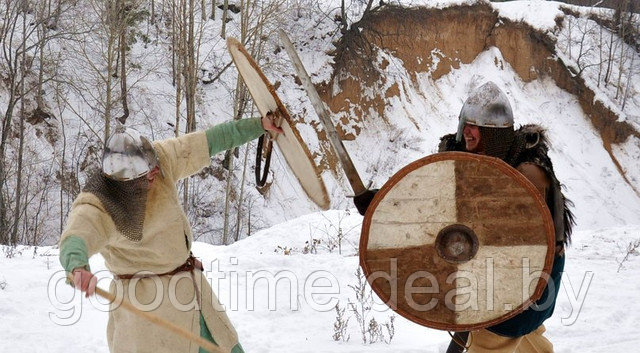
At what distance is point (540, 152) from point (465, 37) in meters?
17.4

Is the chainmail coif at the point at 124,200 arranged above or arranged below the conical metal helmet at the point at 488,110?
below

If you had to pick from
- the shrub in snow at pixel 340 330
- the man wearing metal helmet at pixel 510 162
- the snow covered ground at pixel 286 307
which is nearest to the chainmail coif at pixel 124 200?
the man wearing metal helmet at pixel 510 162

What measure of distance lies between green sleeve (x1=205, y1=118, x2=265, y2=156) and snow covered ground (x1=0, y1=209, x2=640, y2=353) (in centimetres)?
160

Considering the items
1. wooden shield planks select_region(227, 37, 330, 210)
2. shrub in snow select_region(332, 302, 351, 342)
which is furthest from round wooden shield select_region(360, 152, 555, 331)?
shrub in snow select_region(332, 302, 351, 342)

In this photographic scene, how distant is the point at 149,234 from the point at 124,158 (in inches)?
13.3

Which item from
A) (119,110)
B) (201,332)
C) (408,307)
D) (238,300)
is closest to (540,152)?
(408,307)

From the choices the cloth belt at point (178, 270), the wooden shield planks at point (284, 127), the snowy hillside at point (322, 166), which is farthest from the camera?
the snowy hillside at point (322, 166)

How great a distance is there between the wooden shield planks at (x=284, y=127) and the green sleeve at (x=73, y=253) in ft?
3.20

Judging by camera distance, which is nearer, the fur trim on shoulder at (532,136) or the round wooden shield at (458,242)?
the round wooden shield at (458,242)

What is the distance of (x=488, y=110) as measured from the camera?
2404 millimetres

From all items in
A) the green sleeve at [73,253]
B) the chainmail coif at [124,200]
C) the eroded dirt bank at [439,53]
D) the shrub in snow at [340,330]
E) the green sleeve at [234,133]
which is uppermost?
the eroded dirt bank at [439,53]

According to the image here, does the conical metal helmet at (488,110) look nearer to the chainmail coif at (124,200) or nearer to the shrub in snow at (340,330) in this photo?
the chainmail coif at (124,200)

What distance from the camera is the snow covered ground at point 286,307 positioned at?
387 cm

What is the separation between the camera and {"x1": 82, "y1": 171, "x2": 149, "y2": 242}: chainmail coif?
245 centimetres
